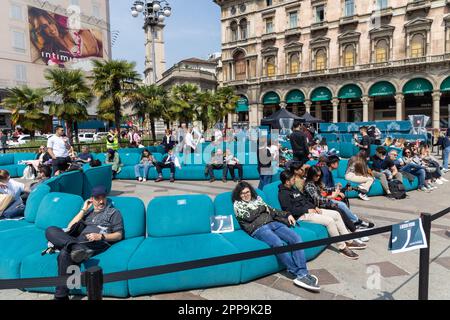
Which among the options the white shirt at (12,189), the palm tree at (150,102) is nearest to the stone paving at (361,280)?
the white shirt at (12,189)

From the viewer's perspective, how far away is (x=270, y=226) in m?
4.13

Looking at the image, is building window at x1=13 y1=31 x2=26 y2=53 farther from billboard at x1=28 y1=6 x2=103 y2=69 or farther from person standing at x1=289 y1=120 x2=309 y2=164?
person standing at x1=289 y1=120 x2=309 y2=164

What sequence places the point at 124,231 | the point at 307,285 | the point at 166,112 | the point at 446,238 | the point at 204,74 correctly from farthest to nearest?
the point at 204,74 < the point at 166,112 < the point at 446,238 < the point at 124,231 < the point at 307,285

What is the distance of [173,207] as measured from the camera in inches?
169

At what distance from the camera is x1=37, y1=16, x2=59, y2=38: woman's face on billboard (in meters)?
46.8

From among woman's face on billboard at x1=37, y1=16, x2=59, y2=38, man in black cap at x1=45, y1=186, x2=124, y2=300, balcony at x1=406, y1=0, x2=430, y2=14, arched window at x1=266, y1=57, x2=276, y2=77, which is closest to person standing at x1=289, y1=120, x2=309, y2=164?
man in black cap at x1=45, y1=186, x2=124, y2=300

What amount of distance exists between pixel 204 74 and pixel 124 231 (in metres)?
50.8

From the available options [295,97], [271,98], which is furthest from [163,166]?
[271,98]

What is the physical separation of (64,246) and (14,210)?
10.0ft

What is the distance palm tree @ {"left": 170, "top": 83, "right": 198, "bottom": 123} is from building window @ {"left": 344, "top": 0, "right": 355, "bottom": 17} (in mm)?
23744

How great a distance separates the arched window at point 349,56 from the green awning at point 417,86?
283 inches

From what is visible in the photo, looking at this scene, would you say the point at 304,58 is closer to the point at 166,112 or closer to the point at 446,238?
the point at 166,112
